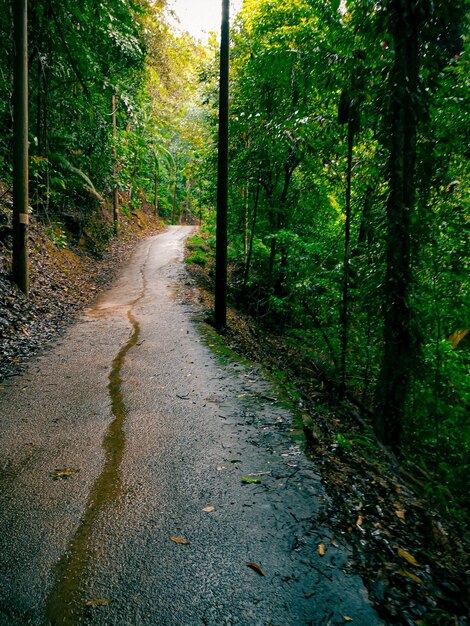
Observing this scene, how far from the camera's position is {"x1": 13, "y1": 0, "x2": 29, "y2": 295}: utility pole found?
739 centimetres

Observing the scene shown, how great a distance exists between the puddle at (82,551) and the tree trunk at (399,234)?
340 cm

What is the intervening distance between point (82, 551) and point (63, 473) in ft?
3.21

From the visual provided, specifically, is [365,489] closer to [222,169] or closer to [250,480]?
A: [250,480]

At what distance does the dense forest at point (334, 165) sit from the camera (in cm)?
475

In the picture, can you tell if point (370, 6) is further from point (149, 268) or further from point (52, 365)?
point (149, 268)

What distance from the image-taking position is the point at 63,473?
3.20 m

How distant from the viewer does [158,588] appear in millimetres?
2125

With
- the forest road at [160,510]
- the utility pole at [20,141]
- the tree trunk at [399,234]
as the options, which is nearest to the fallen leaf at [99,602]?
the forest road at [160,510]

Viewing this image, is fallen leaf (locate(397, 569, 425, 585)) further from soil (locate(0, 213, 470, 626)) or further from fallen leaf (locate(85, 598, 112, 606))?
fallen leaf (locate(85, 598, 112, 606))

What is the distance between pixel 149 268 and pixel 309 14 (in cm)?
1031

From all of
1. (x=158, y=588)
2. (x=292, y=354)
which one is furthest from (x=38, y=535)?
(x=292, y=354)

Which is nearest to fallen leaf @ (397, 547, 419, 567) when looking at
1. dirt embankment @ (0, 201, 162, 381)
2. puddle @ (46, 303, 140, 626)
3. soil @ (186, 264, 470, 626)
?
soil @ (186, 264, 470, 626)

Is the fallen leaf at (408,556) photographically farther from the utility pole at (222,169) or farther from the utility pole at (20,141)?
the utility pole at (20,141)

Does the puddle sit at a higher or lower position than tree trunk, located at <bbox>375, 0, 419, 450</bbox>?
lower
